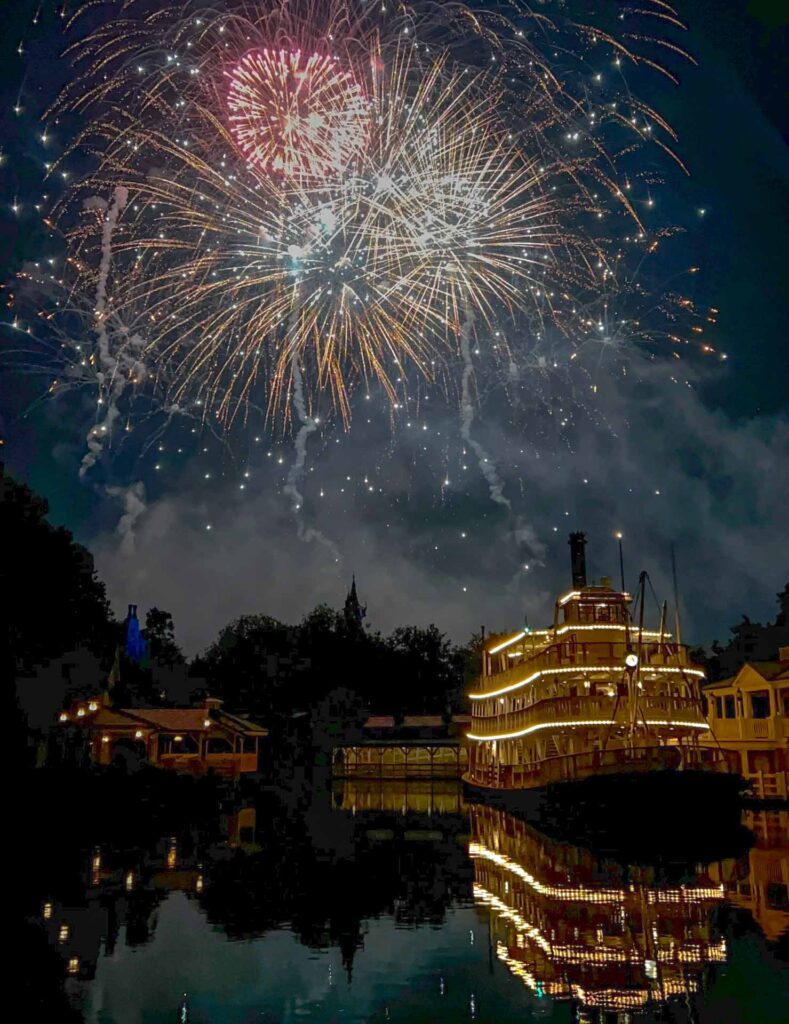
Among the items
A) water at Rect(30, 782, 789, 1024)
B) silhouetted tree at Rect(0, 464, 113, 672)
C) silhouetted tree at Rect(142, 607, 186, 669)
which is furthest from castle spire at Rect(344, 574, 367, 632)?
water at Rect(30, 782, 789, 1024)

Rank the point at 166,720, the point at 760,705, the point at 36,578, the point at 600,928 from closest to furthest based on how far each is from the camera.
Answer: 1. the point at 600,928
2. the point at 760,705
3. the point at 36,578
4. the point at 166,720

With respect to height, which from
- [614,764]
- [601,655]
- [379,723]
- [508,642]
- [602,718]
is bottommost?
[614,764]

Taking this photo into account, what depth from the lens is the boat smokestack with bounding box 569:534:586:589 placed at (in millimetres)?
49531

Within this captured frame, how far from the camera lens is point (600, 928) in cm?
1432

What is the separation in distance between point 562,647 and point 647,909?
79.6 feet

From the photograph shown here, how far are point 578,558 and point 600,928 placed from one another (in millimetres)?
36637

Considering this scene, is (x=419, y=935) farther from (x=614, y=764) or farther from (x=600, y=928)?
(x=614, y=764)

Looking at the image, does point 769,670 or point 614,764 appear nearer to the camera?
point 614,764

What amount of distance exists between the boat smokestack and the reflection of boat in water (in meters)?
27.1

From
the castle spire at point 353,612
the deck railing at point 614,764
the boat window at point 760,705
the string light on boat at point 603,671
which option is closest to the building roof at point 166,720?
the deck railing at point 614,764

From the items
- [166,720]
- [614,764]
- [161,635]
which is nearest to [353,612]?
[161,635]

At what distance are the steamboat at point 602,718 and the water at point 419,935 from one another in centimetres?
329

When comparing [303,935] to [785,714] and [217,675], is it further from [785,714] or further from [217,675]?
[217,675]

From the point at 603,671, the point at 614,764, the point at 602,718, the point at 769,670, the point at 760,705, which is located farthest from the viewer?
the point at 760,705
